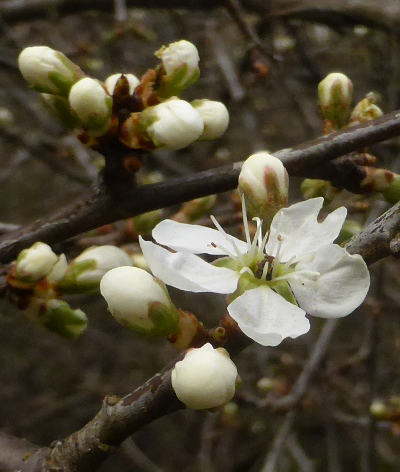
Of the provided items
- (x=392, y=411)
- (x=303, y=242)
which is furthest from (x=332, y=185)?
(x=392, y=411)

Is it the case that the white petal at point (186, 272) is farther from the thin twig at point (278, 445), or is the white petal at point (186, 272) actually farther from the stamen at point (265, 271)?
the thin twig at point (278, 445)

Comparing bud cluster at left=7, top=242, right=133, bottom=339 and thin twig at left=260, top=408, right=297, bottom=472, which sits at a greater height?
bud cluster at left=7, top=242, right=133, bottom=339

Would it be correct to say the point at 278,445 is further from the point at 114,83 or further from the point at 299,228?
the point at 114,83

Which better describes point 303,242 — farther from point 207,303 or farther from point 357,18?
point 207,303

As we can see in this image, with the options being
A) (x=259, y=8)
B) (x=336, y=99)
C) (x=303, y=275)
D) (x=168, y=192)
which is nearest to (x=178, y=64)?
(x=168, y=192)

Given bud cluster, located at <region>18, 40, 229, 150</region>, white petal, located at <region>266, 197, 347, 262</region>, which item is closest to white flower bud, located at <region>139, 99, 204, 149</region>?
bud cluster, located at <region>18, 40, 229, 150</region>

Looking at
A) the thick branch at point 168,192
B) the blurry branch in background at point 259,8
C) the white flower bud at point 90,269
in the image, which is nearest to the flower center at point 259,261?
the thick branch at point 168,192

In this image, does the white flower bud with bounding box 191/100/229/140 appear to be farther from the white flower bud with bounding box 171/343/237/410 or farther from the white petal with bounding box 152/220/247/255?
the white flower bud with bounding box 171/343/237/410
